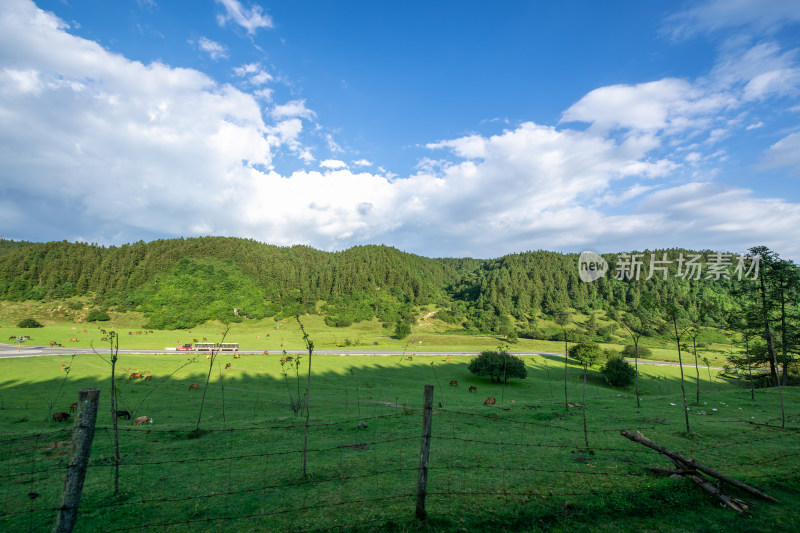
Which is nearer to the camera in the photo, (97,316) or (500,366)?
(500,366)

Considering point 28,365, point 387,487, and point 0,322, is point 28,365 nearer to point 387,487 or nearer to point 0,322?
point 387,487

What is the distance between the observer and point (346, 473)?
32.7 feet

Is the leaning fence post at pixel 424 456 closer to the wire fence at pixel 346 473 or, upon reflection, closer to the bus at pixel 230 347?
the wire fence at pixel 346 473

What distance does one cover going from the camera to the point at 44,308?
360 feet

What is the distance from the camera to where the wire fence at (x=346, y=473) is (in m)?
6.91

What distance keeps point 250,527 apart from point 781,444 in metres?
18.1

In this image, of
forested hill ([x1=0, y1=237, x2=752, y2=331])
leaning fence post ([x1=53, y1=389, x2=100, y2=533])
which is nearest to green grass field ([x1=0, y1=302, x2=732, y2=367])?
forested hill ([x1=0, y1=237, x2=752, y2=331])

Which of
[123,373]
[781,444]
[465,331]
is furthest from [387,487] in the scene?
[465,331]

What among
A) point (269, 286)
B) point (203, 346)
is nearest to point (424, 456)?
point (203, 346)

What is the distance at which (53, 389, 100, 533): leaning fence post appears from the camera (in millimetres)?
4500

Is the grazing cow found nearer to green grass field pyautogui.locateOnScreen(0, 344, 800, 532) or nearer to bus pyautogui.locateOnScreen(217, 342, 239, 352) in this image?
green grass field pyautogui.locateOnScreen(0, 344, 800, 532)

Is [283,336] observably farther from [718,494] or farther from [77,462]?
[718,494]

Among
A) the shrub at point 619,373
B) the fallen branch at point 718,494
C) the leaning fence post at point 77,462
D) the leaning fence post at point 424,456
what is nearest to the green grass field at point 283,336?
the shrub at point 619,373

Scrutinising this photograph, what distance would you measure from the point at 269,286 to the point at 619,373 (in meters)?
139
